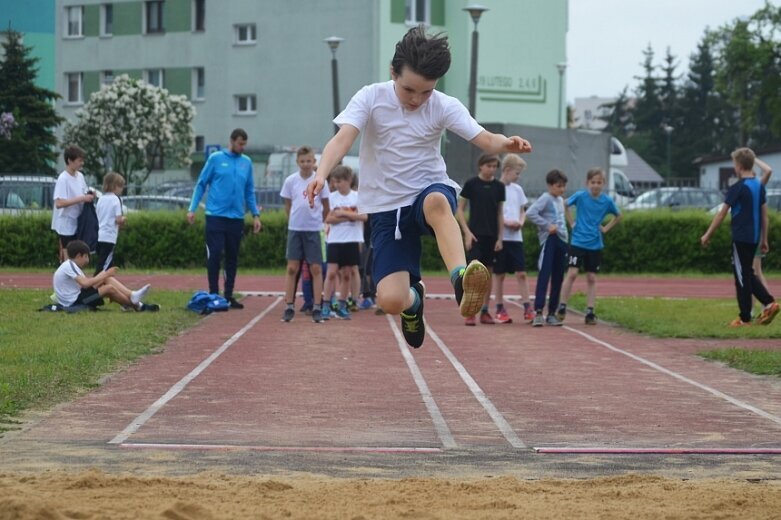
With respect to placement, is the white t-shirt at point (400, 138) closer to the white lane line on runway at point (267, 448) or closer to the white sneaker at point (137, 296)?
the white lane line on runway at point (267, 448)

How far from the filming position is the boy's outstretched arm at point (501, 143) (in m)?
7.18

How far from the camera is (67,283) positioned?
48.6ft

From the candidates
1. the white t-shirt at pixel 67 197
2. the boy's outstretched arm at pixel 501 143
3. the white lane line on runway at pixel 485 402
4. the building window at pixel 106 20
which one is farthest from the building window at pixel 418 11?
the boy's outstretched arm at pixel 501 143

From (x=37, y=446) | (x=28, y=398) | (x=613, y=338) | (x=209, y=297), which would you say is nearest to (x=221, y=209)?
(x=209, y=297)

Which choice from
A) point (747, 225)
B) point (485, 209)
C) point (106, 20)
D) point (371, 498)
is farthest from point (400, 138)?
point (106, 20)

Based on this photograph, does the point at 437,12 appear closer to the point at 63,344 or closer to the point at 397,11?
the point at 397,11

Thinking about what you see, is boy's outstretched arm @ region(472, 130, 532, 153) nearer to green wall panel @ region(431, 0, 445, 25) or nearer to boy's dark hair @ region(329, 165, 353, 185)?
boy's dark hair @ region(329, 165, 353, 185)

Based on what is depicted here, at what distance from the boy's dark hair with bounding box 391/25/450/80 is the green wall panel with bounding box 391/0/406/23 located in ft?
139

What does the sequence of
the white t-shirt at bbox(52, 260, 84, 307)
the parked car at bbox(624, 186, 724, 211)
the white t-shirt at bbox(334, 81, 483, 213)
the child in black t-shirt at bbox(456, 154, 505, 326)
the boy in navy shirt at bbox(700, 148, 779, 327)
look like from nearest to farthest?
the white t-shirt at bbox(334, 81, 483, 213) < the child in black t-shirt at bbox(456, 154, 505, 326) < the boy in navy shirt at bbox(700, 148, 779, 327) < the white t-shirt at bbox(52, 260, 84, 307) < the parked car at bbox(624, 186, 724, 211)

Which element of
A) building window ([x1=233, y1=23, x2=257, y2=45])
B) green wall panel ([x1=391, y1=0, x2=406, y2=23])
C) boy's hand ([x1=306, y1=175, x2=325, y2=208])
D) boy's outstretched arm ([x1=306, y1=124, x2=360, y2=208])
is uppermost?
green wall panel ([x1=391, y1=0, x2=406, y2=23])

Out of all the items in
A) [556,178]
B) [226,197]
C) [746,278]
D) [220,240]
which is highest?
[556,178]

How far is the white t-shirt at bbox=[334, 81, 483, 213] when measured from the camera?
24.2 ft

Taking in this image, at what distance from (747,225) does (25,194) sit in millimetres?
16957

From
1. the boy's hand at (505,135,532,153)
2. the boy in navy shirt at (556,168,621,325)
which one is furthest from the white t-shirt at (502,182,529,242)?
the boy's hand at (505,135,532,153)
